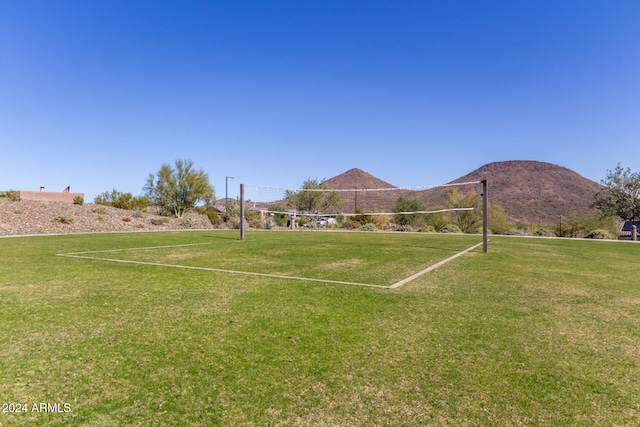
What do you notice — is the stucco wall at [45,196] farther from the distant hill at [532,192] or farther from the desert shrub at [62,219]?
the distant hill at [532,192]

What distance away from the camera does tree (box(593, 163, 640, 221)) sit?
26.1 m

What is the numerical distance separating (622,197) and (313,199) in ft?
85.3

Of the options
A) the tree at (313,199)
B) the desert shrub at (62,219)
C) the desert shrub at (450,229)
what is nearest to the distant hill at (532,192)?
the tree at (313,199)

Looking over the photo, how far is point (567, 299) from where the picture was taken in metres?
4.32

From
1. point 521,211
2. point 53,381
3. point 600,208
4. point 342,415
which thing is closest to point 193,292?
point 53,381

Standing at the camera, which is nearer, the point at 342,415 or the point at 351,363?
the point at 342,415

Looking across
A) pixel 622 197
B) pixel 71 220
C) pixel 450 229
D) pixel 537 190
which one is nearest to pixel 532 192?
pixel 537 190

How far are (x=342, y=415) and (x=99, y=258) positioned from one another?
753 centimetres

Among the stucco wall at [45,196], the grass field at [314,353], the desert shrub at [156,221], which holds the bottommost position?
the grass field at [314,353]

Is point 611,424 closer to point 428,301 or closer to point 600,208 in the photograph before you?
point 428,301

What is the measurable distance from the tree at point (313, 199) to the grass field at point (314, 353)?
32.3 meters

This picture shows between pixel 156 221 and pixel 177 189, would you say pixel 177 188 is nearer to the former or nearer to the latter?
pixel 177 189

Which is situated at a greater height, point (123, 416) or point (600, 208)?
point (600, 208)

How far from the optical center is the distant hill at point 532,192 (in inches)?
1788
